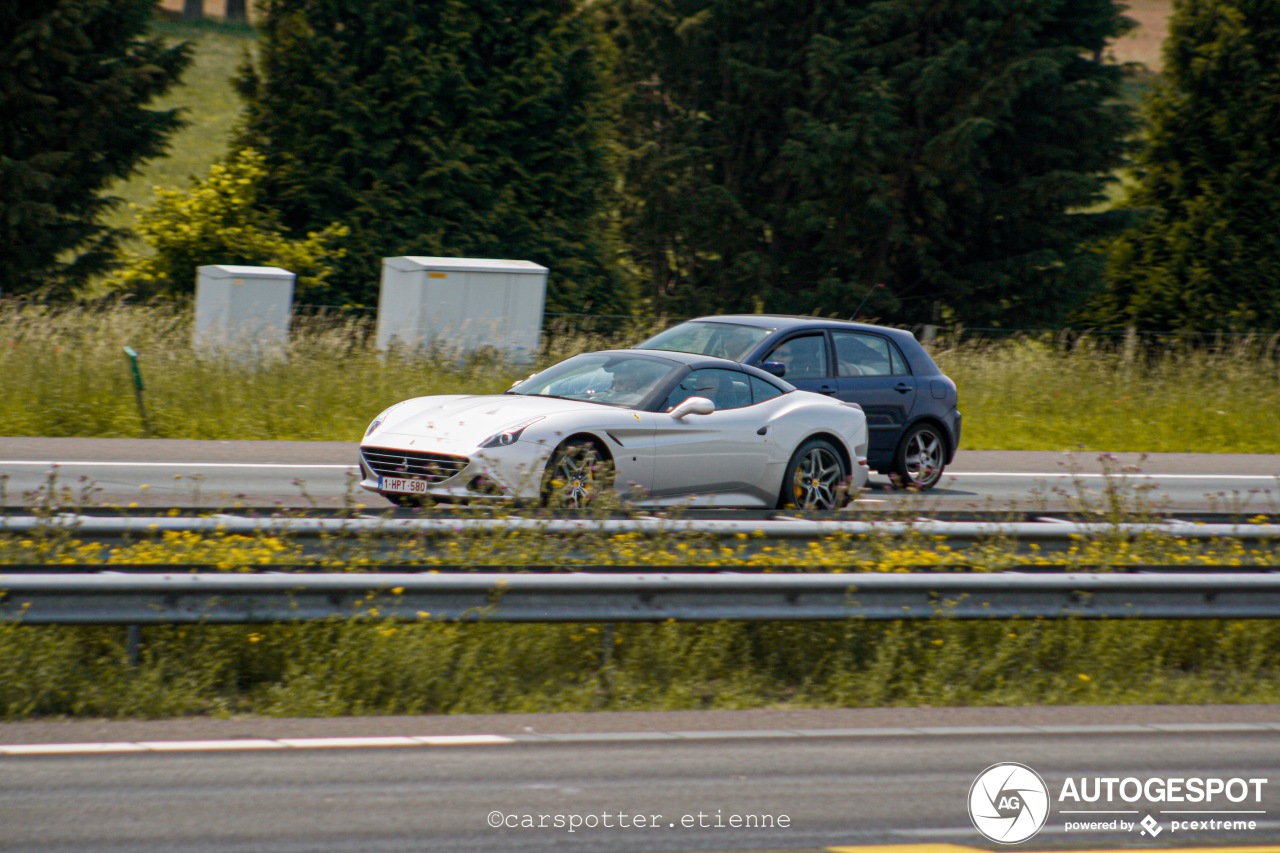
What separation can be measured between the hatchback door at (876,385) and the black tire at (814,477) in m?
1.93

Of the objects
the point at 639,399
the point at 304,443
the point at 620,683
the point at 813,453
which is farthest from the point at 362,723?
the point at 304,443

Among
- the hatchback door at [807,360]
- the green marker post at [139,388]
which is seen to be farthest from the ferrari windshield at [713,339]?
the green marker post at [139,388]

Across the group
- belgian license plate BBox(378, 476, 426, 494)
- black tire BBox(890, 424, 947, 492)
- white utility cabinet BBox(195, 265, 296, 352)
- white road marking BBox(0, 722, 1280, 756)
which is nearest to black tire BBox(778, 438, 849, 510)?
black tire BBox(890, 424, 947, 492)

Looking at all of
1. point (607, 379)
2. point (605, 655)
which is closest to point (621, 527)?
point (605, 655)

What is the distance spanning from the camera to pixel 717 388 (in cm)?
1107

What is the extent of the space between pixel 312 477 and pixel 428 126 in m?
18.8

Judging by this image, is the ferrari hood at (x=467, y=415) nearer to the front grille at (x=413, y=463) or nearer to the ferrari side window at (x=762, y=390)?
the front grille at (x=413, y=463)

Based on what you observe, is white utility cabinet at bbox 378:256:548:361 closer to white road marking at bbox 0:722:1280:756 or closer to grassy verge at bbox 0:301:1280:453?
grassy verge at bbox 0:301:1280:453

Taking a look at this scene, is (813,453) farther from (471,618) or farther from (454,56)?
(454,56)

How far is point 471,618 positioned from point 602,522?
1317 mm

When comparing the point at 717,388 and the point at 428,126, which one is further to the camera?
the point at 428,126

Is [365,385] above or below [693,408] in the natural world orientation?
below

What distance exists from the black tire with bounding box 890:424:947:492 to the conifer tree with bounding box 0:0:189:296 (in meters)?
17.4

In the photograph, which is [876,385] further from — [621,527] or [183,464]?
[183,464]
